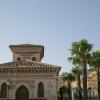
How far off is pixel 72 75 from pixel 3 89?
62.2ft

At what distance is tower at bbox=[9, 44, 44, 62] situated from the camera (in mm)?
40312

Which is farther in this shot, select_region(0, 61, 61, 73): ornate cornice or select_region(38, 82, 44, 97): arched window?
select_region(0, 61, 61, 73): ornate cornice

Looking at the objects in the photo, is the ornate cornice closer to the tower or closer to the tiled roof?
the tiled roof

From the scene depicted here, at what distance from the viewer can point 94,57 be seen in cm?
3556

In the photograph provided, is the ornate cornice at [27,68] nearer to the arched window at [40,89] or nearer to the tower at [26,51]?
the arched window at [40,89]

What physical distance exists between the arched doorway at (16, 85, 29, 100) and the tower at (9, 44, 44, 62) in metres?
10.4

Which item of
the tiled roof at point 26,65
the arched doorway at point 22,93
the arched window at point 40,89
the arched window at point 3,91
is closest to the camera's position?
the arched window at point 3,91

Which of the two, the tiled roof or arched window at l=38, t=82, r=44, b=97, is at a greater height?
the tiled roof

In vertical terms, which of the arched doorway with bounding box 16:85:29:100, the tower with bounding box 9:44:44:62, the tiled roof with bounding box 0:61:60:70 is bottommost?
the arched doorway with bounding box 16:85:29:100

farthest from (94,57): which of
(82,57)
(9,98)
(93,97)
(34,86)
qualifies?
(9,98)

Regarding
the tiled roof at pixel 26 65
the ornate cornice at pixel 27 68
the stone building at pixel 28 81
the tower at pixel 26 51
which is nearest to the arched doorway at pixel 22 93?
the stone building at pixel 28 81

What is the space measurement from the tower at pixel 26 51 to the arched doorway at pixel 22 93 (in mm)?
10385

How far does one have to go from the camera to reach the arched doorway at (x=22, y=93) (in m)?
29.9

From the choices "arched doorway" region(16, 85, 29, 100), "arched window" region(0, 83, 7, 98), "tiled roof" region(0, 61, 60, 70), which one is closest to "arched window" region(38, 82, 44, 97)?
"arched doorway" region(16, 85, 29, 100)
